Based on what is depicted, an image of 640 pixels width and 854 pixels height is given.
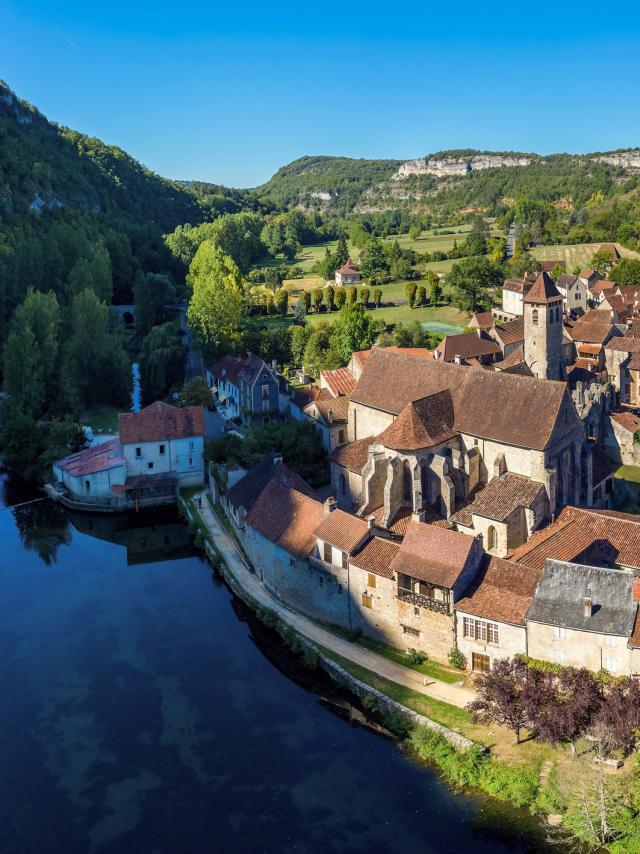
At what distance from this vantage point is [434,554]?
3312cm

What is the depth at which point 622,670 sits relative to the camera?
28453mm

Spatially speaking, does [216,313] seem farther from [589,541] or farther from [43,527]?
[589,541]

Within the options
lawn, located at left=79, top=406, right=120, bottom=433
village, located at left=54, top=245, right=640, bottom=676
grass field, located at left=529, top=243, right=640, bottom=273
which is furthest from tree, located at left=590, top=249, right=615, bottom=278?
lawn, located at left=79, top=406, right=120, bottom=433

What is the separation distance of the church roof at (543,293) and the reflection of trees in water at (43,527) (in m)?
32.2

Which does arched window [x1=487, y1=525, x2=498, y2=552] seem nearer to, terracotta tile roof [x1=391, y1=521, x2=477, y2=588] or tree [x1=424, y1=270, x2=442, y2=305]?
terracotta tile roof [x1=391, y1=521, x2=477, y2=588]

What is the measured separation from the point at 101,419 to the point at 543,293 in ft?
117

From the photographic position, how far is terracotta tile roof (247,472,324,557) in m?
37.3

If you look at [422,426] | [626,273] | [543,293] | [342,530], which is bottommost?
[342,530]

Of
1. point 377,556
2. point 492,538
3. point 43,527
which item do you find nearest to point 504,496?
point 492,538

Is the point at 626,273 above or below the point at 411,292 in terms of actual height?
above

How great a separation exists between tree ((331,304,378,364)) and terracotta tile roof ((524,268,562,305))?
25.8 metres

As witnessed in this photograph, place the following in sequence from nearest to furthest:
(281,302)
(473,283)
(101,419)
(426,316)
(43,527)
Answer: (43,527) → (101,419) → (473,283) → (426,316) → (281,302)

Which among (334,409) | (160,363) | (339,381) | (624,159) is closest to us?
A: (334,409)

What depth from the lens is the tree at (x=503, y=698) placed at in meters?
28.0
